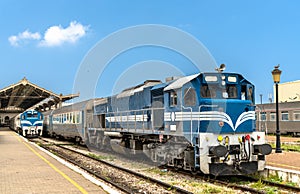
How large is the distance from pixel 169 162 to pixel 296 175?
4233 mm

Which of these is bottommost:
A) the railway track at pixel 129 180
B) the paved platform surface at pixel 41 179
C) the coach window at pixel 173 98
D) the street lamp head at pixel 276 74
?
the railway track at pixel 129 180

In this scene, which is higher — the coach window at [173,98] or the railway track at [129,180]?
the coach window at [173,98]

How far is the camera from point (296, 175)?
10.5 meters

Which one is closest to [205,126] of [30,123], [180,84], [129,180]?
[180,84]

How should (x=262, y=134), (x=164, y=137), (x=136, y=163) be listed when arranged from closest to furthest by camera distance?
(x=262, y=134), (x=164, y=137), (x=136, y=163)

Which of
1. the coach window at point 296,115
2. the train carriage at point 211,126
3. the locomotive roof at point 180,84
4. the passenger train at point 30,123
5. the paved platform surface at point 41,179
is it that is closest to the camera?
the paved platform surface at point 41,179

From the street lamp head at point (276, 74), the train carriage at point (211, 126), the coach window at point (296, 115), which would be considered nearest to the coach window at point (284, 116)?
the coach window at point (296, 115)

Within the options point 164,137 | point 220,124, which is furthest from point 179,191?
point 164,137

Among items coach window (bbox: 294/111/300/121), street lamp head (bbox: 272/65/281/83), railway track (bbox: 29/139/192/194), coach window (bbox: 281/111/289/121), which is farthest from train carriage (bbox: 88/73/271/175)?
coach window (bbox: 281/111/289/121)

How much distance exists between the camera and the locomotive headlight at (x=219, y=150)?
9.99 m

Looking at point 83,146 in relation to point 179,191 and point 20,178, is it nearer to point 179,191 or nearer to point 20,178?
point 20,178

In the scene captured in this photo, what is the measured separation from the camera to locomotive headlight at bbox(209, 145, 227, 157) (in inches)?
393

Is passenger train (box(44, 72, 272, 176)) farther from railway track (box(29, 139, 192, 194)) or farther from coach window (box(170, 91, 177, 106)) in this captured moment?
railway track (box(29, 139, 192, 194))

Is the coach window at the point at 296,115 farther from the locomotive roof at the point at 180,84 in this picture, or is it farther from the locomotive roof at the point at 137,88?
the locomotive roof at the point at 180,84
